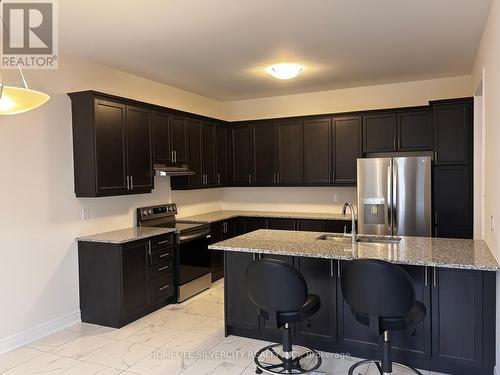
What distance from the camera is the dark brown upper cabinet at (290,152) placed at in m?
5.89

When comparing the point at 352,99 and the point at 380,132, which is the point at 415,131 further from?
the point at 352,99

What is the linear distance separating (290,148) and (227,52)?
2.28m

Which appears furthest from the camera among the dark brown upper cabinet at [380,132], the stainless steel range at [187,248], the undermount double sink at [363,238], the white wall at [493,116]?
the dark brown upper cabinet at [380,132]

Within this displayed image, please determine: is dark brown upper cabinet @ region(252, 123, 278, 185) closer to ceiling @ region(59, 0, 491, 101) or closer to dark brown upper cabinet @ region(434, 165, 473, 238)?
ceiling @ region(59, 0, 491, 101)

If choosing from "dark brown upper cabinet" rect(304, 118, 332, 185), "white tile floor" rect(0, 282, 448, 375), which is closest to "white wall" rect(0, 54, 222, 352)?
"white tile floor" rect(0, 282, 448, 375)

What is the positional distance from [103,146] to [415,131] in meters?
3.91

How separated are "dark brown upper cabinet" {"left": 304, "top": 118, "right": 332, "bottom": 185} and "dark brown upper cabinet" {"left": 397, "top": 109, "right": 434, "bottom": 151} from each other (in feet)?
3.24

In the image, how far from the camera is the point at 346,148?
5.57 m

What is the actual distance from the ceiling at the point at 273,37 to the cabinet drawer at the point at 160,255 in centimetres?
213

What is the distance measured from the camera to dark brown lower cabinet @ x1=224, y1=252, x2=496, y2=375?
2.73 metres

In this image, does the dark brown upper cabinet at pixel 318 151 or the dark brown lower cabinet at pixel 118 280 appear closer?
the dark brown lower cabinet at pixel 118 280

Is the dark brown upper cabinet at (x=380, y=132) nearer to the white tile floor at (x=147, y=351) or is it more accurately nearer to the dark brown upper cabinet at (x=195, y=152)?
the dark brown upper cabinet at (x=195, y=152)

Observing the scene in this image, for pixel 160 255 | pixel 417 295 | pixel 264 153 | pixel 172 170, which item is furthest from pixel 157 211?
pixel 417 295

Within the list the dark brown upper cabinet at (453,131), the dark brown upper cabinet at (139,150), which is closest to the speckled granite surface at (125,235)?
the dark brown upper cabinet at (139,150)
